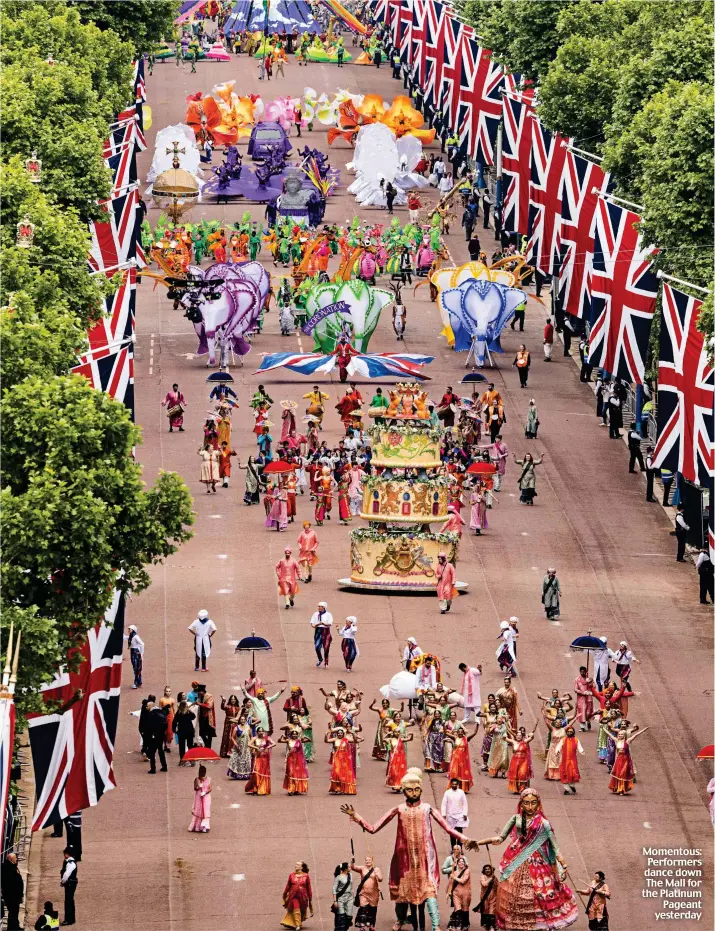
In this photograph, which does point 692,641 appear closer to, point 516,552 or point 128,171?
point 516,552

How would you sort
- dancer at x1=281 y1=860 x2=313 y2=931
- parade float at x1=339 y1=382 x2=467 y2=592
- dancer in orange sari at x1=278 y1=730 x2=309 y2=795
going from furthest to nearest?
parade float at x1=339 y1=382 x2=467 y2=592
dancer in orange sari at x1=278 y1=730 x2=309 y2=795
dancer at x1=281 y1=860 x2=313 y2=931

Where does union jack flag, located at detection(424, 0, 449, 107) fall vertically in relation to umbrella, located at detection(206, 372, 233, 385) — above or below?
above

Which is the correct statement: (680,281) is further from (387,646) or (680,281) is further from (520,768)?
(520,768)

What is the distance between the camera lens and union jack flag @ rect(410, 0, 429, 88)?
4596 inches

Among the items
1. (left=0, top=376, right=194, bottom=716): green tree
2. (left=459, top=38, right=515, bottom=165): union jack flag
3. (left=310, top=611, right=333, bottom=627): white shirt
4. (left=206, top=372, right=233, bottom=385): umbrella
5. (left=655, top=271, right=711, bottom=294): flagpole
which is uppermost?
(left=459, top=38, right=515, bottom=165): union jack flag

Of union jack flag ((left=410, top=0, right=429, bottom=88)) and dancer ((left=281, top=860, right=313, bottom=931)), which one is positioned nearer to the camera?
dancer ((left=281, top=860, right=313, bottom=931))

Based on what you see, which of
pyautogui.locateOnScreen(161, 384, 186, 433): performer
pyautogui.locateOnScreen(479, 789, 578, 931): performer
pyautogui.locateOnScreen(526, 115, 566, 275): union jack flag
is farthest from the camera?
pyautogui.locateOnScreen(526, 115, 566, 275): union jack flag

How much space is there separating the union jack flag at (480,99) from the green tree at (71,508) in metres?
55.5

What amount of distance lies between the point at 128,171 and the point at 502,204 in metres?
22.7

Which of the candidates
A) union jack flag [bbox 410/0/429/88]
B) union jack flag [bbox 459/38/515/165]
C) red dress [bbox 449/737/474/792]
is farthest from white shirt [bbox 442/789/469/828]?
union jack flag [bbox 410/0/429/88]

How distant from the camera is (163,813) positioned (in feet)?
140

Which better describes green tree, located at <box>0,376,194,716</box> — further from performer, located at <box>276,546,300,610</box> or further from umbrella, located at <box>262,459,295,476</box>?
umbrella, located at <box>262,459,295,476</box>

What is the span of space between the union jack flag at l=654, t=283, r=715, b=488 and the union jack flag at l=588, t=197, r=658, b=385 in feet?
24.5

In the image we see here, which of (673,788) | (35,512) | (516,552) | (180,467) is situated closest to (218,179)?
(180,467)
